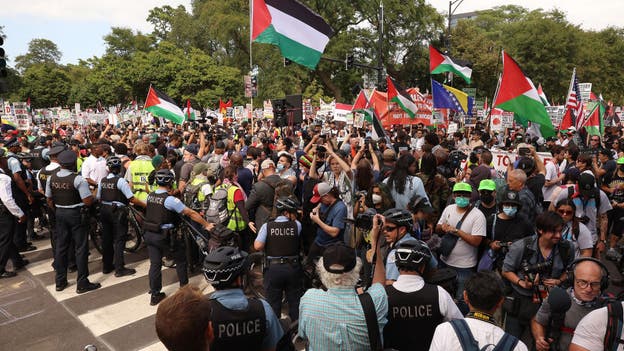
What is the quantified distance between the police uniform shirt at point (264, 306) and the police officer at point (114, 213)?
4322mm

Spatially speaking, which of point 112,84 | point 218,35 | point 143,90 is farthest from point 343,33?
point 112,84

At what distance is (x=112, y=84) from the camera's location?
1756 inches

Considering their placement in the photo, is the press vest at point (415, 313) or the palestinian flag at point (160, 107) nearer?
the press vest at point (415, 313)

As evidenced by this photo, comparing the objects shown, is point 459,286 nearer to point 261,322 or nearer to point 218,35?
point 261,322

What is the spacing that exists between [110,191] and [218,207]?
185 cm

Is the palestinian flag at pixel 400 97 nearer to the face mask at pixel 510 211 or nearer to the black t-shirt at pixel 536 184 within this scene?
the black t-shirt at pixel 536 184

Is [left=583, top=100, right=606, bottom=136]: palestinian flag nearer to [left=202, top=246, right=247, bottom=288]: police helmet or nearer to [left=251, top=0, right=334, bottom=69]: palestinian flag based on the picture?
[left=251, top=0, right=334, bottom=69]: palestinian flag

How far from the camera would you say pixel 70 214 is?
6.11m

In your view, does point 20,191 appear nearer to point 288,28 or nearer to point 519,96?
point 288,28

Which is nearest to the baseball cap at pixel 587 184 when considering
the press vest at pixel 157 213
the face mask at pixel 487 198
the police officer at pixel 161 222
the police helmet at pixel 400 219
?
the face mask at pixel 487 198

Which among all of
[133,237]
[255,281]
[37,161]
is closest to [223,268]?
[255,281]

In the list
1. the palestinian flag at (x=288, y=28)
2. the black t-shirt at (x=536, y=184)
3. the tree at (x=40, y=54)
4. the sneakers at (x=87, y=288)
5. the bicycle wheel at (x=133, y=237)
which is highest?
the tree at (x=40, y=54)

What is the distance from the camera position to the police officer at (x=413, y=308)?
2705 mm

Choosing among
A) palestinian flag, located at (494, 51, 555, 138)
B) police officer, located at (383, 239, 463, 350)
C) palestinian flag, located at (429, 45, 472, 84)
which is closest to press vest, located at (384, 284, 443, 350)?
police officer, located at (383, 239, 463, 350)
